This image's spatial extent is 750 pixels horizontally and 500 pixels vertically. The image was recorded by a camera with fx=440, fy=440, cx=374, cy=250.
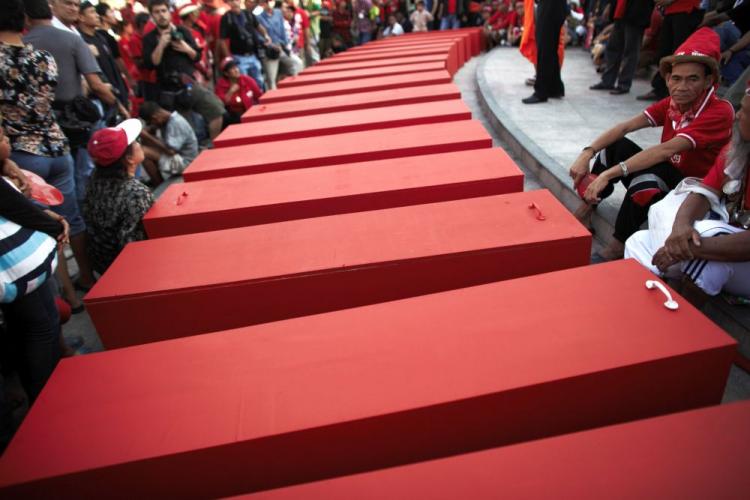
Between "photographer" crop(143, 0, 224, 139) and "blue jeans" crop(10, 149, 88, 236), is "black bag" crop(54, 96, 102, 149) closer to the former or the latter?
"blue jeans" crop(10, 149, 88, 236)

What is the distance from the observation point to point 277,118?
Answer: 13.3 ft

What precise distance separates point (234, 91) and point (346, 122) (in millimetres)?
2748

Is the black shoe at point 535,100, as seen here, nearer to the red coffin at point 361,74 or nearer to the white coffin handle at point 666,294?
the red coffin at point 361,74

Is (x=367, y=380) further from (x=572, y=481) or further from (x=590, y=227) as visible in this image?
(x=590, y=227)

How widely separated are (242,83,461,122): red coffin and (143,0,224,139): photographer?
112 cm

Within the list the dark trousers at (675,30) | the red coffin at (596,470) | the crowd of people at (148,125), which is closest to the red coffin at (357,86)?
the crowd of people at (148,125)

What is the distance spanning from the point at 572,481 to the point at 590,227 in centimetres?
221

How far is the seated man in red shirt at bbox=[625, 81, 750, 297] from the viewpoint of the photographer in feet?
5.49

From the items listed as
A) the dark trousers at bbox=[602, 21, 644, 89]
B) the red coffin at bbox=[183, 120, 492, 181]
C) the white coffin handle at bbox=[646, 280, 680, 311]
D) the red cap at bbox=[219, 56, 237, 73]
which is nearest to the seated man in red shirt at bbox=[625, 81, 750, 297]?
the white coffin handle at bbox=[646, 280, 680, 311]

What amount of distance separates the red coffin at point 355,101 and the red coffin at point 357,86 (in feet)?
0.70

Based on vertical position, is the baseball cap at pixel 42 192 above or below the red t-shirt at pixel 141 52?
below

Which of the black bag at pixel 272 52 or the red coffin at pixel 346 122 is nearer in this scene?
the red coffin at pixel 346 122

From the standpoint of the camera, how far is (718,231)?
1.75 m

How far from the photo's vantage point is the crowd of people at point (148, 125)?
1781mm
